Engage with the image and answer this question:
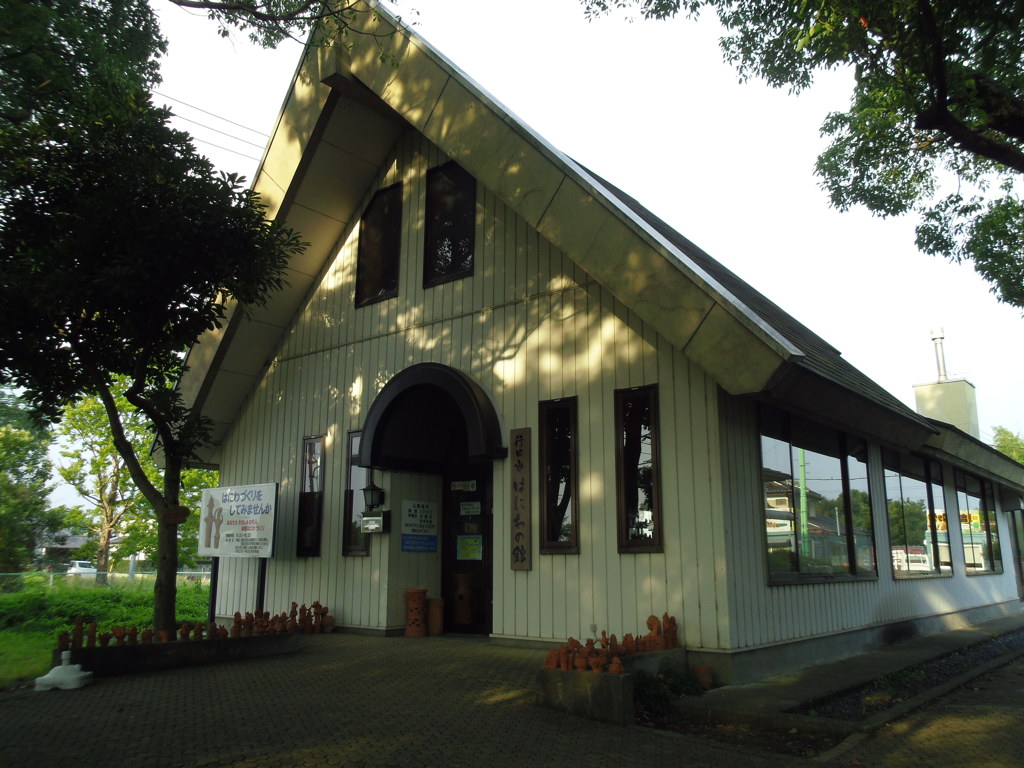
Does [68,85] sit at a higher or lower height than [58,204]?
higher

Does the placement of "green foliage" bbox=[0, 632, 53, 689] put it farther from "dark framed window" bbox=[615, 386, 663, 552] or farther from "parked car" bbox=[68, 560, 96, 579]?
"parked car" bbox=[68, 560, 96, 579]

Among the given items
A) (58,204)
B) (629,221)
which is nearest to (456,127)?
(629,221)

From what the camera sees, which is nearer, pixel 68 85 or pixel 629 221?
pixel 629 221

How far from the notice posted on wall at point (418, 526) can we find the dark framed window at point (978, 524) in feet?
37.4

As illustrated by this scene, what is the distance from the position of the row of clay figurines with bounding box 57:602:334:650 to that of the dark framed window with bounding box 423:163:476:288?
533cm

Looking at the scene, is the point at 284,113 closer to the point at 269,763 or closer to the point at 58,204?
the point at 58,204

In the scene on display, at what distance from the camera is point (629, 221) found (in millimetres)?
9023

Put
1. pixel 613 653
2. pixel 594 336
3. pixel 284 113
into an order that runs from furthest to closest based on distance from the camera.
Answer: pixel 284 113 < pixel 594 336 < pixel 613 653

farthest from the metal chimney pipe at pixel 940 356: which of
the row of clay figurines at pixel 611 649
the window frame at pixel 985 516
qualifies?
the row of clay figurines at pixel 611 649

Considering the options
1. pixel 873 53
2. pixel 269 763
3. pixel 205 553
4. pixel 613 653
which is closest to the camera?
pixel 269 763

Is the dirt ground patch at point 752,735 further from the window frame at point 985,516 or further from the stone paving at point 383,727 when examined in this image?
the window frame at point 985,516

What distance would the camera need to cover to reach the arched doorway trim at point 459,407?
10.8 m

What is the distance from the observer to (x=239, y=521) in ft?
45.0

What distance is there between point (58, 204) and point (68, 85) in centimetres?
190
